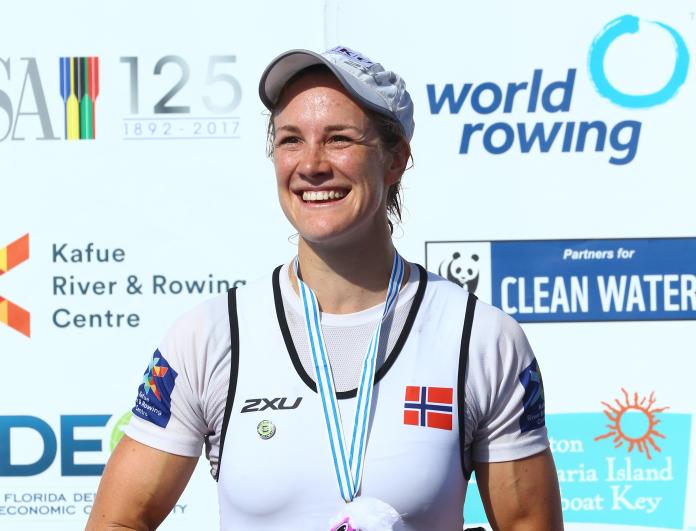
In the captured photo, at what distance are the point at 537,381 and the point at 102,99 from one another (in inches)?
81.6

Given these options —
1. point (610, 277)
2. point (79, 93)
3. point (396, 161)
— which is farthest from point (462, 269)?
point (396, 161)

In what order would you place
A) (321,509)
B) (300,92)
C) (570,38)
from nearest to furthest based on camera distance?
(321,509) → (300,92) → (570,38)

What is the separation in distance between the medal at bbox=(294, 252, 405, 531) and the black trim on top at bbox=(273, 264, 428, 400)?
0.05 ft

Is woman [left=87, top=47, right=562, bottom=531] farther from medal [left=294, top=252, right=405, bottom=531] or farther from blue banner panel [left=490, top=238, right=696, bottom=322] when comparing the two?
blue banner panel [left=490, top=238, right=696, bottom=322]

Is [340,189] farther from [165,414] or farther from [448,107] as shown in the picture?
[448,107]

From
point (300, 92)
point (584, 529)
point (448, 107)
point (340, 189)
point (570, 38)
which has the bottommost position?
point (584, 529)

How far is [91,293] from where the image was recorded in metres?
3.19

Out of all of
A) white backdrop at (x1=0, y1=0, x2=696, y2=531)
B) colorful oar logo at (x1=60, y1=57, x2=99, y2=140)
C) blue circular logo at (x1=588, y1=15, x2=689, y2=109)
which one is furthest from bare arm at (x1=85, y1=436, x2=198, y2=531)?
blue circular logo at (x1=588, y1=15, x2=689, y2=109)

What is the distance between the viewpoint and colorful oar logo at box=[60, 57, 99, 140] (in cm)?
317

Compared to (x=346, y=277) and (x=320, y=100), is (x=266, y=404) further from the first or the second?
(x=320, y=100)

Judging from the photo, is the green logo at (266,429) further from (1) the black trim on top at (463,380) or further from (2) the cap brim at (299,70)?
(2) the cap brim at (299,70)

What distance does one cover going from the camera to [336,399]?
4.84ft

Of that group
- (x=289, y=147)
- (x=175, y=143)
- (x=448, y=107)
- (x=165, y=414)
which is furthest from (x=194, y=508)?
(x=289, y=147)

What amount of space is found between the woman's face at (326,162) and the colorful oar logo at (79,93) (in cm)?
182
